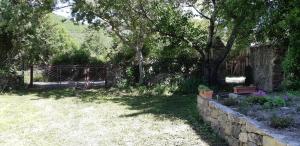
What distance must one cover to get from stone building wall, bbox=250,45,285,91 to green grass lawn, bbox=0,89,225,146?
3.12 m

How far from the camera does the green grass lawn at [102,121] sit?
285 inches

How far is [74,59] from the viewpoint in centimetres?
2255

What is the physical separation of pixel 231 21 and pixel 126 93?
18.0 feet

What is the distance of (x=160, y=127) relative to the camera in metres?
8.43

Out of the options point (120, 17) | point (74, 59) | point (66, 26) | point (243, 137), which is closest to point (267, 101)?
point (243, 137)

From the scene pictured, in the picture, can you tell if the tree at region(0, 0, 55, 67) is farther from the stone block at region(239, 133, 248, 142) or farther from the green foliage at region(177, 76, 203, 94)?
the stone block at region(239, 133, 248, 142)

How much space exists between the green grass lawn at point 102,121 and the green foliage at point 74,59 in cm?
799

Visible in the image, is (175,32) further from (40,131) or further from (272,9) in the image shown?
(40,131)

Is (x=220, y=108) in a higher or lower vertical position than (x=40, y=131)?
higher

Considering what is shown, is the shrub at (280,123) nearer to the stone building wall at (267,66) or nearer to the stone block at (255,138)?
the stone block at (255,138)

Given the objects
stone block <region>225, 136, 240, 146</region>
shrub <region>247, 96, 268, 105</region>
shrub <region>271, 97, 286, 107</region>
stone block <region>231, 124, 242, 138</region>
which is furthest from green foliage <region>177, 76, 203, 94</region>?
stone block <region>231, 124, 242, 138</region>

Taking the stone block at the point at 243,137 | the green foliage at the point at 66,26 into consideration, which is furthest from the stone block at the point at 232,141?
the green foliage at the point at 66,26

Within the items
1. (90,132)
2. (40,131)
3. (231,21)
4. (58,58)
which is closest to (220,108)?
(90,132)

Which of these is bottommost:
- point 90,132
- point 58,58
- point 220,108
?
point 90,132
